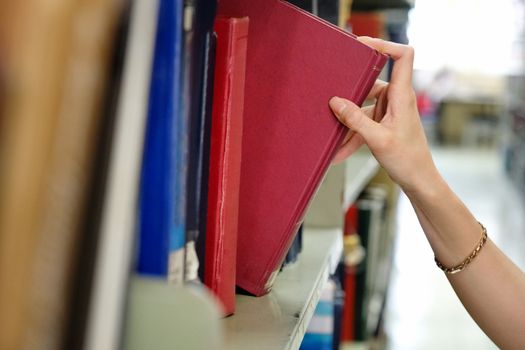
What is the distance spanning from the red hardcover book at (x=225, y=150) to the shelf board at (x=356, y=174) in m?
0.81

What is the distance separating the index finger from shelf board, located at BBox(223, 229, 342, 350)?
0.95 ft

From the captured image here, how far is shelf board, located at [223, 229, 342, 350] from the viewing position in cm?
82

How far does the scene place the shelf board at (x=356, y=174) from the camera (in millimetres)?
1755

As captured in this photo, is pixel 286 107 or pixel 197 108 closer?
pixel 197 108

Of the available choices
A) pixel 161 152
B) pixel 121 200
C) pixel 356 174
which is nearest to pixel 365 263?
pixel 356 174

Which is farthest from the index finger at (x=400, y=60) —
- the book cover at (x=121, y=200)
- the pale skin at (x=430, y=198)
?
the book cover at (x=121, y=200)

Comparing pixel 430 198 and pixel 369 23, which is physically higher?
pixel 369 23

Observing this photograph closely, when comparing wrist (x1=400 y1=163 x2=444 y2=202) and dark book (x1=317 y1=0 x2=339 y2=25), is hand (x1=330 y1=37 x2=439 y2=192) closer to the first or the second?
wrist (x1=400 y1=163 x2=444 y2=202)

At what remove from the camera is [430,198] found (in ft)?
3.38

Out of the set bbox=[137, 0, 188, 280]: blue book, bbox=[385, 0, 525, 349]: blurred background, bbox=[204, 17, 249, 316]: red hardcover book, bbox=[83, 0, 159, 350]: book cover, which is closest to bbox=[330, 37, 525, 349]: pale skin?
bbox=[204, 17, 249, 316]: red hardcover book

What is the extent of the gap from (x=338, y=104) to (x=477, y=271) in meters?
0.46

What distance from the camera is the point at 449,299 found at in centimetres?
496

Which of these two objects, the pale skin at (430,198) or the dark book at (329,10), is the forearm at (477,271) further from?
the dark book at (329,10)

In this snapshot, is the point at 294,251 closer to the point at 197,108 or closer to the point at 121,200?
the point at 197,108
